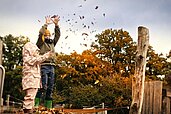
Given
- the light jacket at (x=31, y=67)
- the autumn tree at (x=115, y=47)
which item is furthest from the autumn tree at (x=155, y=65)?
the light jacket at (x=31, y=67)

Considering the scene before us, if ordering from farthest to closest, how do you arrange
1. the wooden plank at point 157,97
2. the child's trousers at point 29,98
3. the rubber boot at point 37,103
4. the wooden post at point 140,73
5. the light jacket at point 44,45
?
the wooden plank at point 157,97, the wooden post at point 140,73, the light jacket at point 44,45, the rubber boot at point 37,103, the child's trousers at point 29,98

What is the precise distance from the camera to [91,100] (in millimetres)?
20797

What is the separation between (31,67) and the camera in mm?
7777

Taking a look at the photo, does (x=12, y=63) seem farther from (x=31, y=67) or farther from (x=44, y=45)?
(x=31, y=67)

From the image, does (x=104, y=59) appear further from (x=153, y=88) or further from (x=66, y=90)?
(x=153, y=88)

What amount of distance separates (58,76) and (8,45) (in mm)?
7648

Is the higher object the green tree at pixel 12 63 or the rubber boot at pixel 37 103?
the green tree at pixel 12 63

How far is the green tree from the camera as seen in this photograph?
101 ft

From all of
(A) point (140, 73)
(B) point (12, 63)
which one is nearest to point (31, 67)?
(A) point (140, 73)

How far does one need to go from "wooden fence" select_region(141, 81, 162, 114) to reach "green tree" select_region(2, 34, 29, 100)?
71.6 ft

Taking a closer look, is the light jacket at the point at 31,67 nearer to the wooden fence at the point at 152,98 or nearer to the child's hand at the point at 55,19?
the child's hand at the point at 55,19

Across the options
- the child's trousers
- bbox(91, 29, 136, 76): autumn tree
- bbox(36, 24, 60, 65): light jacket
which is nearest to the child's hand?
bbox(36, 24, 60, 65): light jacket

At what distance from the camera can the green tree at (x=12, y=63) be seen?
3083 cm

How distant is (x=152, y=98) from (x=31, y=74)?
3258mm
